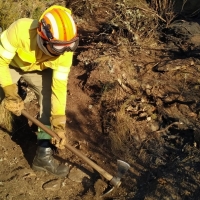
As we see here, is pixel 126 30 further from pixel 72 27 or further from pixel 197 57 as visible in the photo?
pixel 72 27

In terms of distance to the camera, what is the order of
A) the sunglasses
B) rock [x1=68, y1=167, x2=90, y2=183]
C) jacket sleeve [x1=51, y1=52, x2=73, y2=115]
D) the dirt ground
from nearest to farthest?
the sunglasses
jacket sleeve [x1=51, y1=52, x2=73, y2=115]
the dirt ground
rock [x1=68, y1=167, x2=90, y2=183]

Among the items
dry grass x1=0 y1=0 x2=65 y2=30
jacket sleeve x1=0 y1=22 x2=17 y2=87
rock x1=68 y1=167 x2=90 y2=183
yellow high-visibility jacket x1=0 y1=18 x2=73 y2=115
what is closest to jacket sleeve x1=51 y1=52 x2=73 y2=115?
yellow high-visibility jacket x1=0 y1=18 x2=73 y2=115

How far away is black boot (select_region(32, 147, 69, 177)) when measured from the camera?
143 inches

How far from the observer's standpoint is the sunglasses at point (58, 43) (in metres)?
2.80

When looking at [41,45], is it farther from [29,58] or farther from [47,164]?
[47,164]

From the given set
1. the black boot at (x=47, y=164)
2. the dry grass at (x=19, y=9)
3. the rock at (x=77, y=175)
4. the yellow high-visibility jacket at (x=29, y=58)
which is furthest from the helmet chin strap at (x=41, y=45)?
the dry grass at (x=19, y=9)

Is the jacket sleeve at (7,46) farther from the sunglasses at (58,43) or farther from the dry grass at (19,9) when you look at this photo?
the dry grass at (19,9)

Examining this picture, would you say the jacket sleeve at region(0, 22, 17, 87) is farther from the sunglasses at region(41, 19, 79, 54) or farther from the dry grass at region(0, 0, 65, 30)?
the dry grass at region(0, 0, 65, 30)

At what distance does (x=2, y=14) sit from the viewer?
4941 millimetres

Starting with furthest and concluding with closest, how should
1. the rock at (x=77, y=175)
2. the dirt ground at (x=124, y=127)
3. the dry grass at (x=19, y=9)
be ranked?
the dry grass at (x=19, y=9) < the rock at (x=77, y=175) < the dirt ground at (x=124, y=127)

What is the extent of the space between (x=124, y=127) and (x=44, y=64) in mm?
1386

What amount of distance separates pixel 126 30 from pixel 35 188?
2976 mm

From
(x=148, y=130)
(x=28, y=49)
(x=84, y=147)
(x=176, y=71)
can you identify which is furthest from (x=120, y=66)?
(x=28, y=49)

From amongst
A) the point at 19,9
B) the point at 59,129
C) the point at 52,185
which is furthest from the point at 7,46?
the point at 19,9
